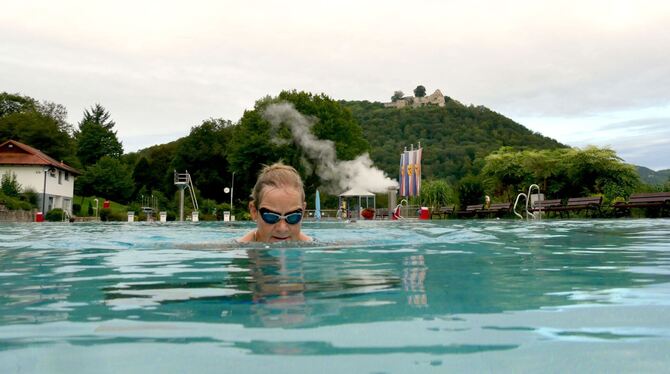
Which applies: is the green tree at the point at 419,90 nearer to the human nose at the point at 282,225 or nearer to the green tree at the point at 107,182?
the green tree at the point at 107,182

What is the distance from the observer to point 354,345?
1906 mm

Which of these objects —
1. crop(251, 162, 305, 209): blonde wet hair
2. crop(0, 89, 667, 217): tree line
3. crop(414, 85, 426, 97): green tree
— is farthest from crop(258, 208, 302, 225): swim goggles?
crop(414, 85, 426, 97): green tree

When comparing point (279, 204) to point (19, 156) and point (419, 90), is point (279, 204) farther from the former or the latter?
point (419, 90)

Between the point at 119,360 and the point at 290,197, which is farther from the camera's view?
the point at 290,197

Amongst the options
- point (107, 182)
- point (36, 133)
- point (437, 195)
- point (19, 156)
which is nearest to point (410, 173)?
point (437, 195)

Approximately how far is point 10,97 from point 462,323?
76.6m

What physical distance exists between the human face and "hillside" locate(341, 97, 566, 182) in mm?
53542

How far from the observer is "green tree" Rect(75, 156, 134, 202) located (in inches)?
2388

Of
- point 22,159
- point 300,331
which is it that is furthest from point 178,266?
point 22,159

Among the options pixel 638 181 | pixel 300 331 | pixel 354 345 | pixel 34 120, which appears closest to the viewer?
pixel 354 345

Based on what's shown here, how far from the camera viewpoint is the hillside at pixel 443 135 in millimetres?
63312

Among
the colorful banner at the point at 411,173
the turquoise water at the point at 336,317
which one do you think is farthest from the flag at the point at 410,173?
the turquoise water at the point at 336,317

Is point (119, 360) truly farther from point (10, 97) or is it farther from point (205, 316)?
point (10, 97)

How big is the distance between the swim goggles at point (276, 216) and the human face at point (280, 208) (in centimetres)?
3
